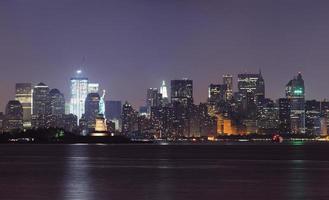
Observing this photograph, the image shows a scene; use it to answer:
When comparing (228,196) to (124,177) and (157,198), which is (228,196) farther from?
(124,177)

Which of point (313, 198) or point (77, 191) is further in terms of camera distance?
point (77, 191)

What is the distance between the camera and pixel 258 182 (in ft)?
196

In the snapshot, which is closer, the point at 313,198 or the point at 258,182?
the point at 313,198

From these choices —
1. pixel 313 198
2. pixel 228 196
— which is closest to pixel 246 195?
pixel 228 196

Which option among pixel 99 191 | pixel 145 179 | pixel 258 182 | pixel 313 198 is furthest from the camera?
pixel 145 179

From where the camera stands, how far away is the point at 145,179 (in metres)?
64.2

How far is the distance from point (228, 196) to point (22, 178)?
2359 cm

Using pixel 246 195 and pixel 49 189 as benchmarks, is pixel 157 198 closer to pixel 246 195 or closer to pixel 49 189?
pixel 246 195

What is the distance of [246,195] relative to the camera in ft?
158

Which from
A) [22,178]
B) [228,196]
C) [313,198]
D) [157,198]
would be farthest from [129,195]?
[22,178]

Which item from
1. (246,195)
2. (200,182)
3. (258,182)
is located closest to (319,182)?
(258,182)

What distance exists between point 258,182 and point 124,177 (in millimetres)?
13171

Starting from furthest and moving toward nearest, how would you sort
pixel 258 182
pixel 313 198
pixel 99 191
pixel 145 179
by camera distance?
pixel 145 179 < pixel 258 182 < pixel 99 191 < pixel 313 198

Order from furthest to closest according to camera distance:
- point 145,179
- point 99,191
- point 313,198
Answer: point 145,179, point 99,191, point 313,198
